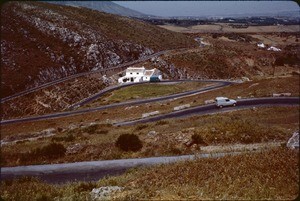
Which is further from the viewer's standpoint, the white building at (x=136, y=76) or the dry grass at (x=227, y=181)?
the white building at (x=136, y=76)

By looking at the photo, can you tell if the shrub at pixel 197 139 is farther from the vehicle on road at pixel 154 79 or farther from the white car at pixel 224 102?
the vehicle on road at pixel 154 79

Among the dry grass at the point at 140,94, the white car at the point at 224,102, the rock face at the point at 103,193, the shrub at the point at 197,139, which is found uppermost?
the rock face at the point at 103,193

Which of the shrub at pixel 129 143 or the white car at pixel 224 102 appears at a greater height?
the white car at pixel 224 102

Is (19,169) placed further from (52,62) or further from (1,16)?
(1,16)

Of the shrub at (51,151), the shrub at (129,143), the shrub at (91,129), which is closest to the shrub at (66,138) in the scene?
the shrub at (51,151)

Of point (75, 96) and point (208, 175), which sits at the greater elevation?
point (208, 175)

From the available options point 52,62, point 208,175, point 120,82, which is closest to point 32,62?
point 52,62
